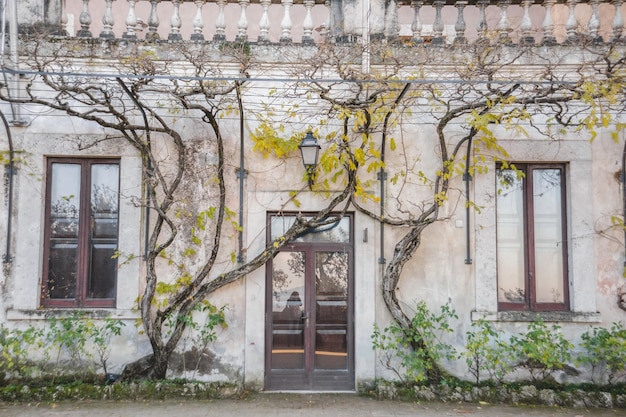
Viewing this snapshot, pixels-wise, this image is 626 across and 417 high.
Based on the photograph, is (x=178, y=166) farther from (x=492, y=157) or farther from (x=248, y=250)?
(x=492, y=157)

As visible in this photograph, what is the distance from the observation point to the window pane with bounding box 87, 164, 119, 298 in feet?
21.6

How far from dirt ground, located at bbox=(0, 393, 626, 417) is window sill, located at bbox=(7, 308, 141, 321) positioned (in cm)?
103

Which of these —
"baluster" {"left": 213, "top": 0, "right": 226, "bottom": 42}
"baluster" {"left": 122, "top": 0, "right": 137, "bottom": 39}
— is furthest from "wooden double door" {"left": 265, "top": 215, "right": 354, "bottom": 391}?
"baluster" {"left": 122, "top": 0, "right": 137, "bottom": 39}

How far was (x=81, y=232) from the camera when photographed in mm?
6598

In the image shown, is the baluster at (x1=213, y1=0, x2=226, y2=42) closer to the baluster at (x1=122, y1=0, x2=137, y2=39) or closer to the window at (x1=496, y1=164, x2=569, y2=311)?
the baluster at (x1=122, y1=0, x2=137, y2=39)

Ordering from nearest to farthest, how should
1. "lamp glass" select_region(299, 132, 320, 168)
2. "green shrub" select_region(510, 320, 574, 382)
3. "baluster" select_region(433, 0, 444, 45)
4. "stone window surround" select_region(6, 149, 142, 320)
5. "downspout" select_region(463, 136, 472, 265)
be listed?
"green shrub" select_region(510, 320, 574, 382)
"lamp glass" select_region(299, 132, 320, 168)
"stone window surround" select_region(6, 149, 142, 320)
"downspout" select_region(463, 136, 472, 265)
"baluster" select_region(433, 0, 444, 45)

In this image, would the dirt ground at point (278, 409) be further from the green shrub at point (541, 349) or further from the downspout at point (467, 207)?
the downspout at point (467, 207)

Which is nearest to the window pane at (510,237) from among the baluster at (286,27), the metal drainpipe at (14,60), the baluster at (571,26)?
the baluster at (571,26)

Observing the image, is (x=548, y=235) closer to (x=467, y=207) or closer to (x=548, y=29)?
(x=467, y=207)

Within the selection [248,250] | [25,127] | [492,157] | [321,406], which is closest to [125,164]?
[25,127]

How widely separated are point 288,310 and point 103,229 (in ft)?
8.92

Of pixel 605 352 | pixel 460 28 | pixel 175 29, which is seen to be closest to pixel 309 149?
pixel 175 29

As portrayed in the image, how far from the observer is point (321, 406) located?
19.4 ft

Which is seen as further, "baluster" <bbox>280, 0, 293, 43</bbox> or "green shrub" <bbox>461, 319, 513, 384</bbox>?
"baluster" <bbox>280, 0, 293, 43</bbox>
